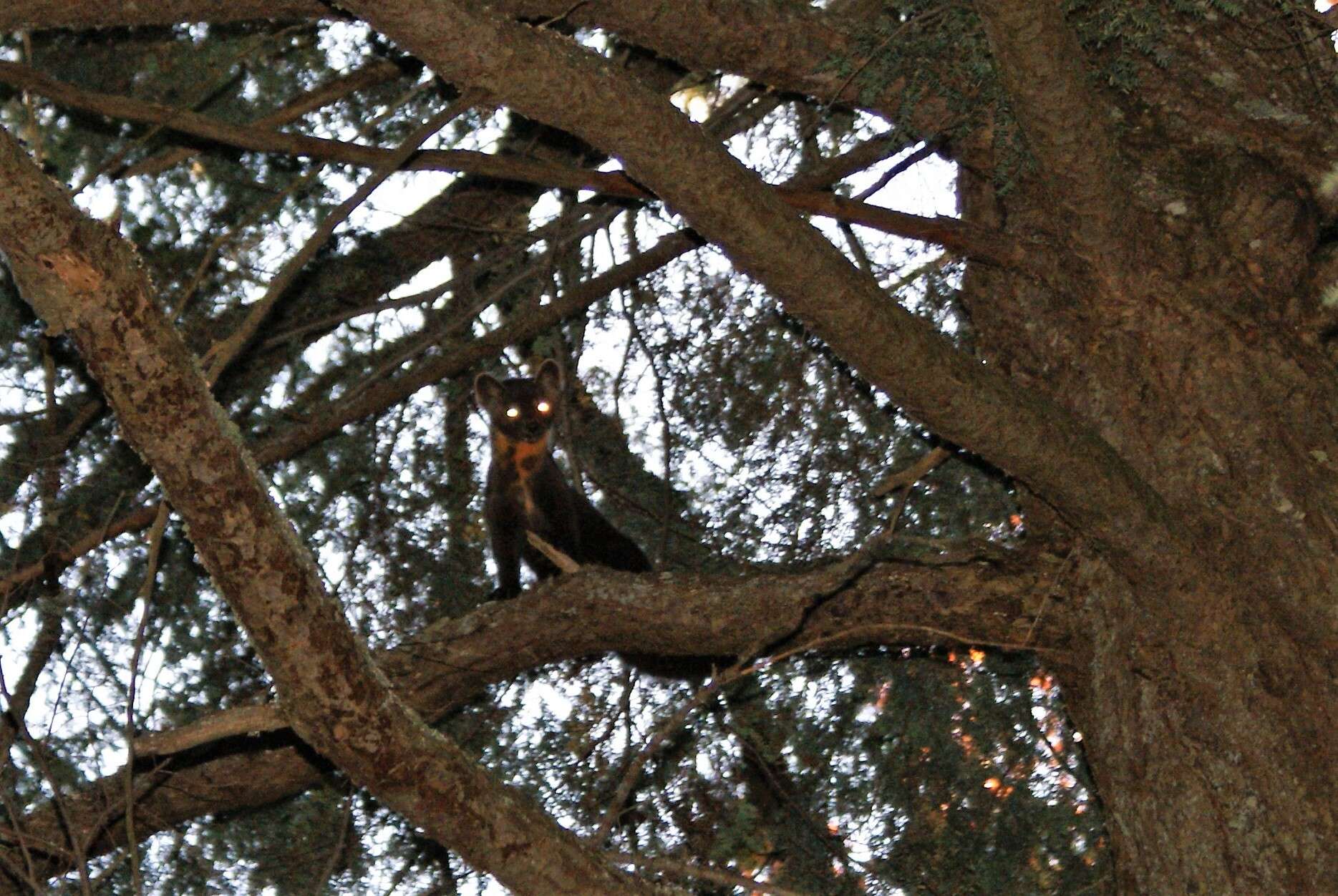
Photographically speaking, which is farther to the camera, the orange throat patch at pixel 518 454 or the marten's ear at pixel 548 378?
the marten's ear at pixel 548 378

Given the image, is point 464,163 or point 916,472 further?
point 916,472

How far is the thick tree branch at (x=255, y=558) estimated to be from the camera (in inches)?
99.4

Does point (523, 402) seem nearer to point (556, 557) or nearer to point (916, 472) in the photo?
point (556, 557)

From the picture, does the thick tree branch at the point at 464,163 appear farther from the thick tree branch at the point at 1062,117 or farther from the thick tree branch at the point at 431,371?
the thick tree branch at the point at 431,371

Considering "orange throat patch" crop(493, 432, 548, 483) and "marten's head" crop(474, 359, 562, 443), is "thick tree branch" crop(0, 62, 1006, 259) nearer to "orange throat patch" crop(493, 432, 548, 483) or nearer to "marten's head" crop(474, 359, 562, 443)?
"marten's head" crop(474, 359, 562, 443)

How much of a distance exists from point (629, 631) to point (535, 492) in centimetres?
312

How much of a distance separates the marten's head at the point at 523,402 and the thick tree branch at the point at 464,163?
10.4 ft

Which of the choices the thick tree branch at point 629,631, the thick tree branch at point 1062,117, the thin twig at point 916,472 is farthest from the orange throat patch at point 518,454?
the thick tree branch at point 1062,117

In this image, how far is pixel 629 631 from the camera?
15.3 ft

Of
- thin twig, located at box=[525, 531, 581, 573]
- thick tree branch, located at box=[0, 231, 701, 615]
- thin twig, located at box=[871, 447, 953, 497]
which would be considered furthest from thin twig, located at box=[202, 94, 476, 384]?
thin twig, located at box=[525, 531, 581, 573]

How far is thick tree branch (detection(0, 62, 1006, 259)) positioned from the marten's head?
125 inches

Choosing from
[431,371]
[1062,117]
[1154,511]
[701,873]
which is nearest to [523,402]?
[431,371]

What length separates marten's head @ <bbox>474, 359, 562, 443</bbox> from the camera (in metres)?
7.61

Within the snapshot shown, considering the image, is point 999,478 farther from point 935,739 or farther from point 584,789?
point 584,789
